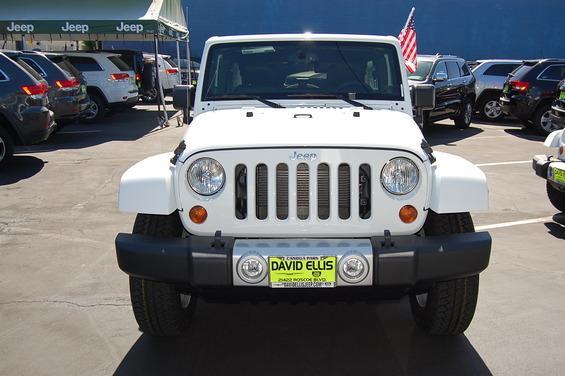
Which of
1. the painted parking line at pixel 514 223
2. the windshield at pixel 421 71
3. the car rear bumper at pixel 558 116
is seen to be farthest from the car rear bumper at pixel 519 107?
the painted parking line at pixel 514 223

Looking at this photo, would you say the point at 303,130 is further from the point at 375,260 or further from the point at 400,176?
the point at 375,260

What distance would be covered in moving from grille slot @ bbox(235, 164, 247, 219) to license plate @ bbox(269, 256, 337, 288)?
35cm

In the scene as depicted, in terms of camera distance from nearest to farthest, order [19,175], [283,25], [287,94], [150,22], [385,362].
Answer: [385,362]
[287,94]
[19,175]
[150,22]
[283,25]

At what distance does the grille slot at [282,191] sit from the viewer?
3.43 metres

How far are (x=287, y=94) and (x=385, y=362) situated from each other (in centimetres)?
205

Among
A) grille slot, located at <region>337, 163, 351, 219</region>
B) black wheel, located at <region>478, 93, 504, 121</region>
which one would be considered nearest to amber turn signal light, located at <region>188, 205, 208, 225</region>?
grille slot, located at <region>337, 163, 351, 219</region>

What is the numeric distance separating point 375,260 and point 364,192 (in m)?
0.42

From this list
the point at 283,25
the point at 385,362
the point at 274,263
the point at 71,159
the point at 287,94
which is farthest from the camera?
the point at 283,25

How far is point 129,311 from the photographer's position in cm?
449

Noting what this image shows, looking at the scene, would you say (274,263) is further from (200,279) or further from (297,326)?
(297,326)

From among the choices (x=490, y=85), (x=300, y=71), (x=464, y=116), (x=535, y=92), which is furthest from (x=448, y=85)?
(x=300, y=71)

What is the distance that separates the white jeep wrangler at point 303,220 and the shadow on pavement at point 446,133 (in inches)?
389

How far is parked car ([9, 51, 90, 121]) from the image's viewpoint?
Result: 41.7ft

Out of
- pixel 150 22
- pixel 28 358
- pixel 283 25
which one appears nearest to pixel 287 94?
pixel 28 358
